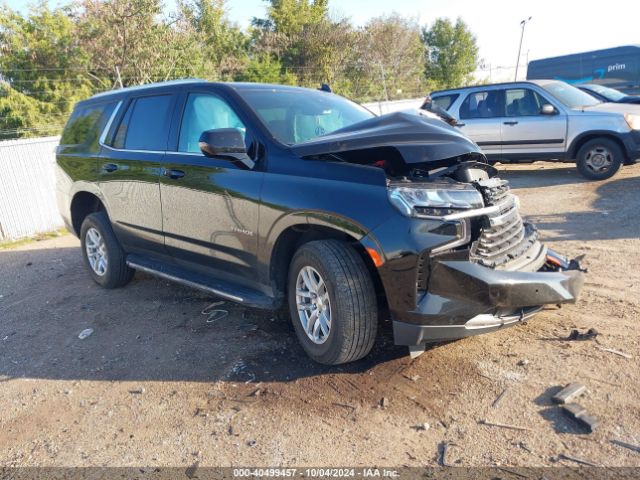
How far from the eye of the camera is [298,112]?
4312mm

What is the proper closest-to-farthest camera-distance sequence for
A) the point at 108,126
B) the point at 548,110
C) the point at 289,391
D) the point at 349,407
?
the point at 349,407 < the point at 289,391 < the point at 108,126 < the point at 548,110

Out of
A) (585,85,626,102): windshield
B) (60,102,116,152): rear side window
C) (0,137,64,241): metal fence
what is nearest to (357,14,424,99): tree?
(585,85,626,102): windshield

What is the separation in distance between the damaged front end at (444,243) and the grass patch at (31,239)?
6.98 metres

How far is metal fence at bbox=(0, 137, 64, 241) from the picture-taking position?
8.90 metres

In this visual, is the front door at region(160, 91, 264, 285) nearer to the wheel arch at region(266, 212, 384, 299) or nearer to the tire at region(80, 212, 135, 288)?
the wheel arch at region(266, 212, 384, 299)

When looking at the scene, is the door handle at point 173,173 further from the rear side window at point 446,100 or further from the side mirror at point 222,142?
the rear side window at point 446,100

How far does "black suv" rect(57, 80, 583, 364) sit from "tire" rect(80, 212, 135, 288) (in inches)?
20.1

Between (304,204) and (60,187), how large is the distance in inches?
152

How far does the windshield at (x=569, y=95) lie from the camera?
975 cm

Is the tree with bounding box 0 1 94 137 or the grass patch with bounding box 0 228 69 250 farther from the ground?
the tree with bounding box 0 1 94 137

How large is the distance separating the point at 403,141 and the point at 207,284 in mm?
1926

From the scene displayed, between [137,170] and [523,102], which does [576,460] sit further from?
[523,102]

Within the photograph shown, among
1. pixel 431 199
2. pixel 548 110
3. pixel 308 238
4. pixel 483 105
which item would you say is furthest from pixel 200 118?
pixel 483 105

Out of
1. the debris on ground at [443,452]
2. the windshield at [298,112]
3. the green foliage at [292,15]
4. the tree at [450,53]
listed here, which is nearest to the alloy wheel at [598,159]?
the windshield at [298,112]
